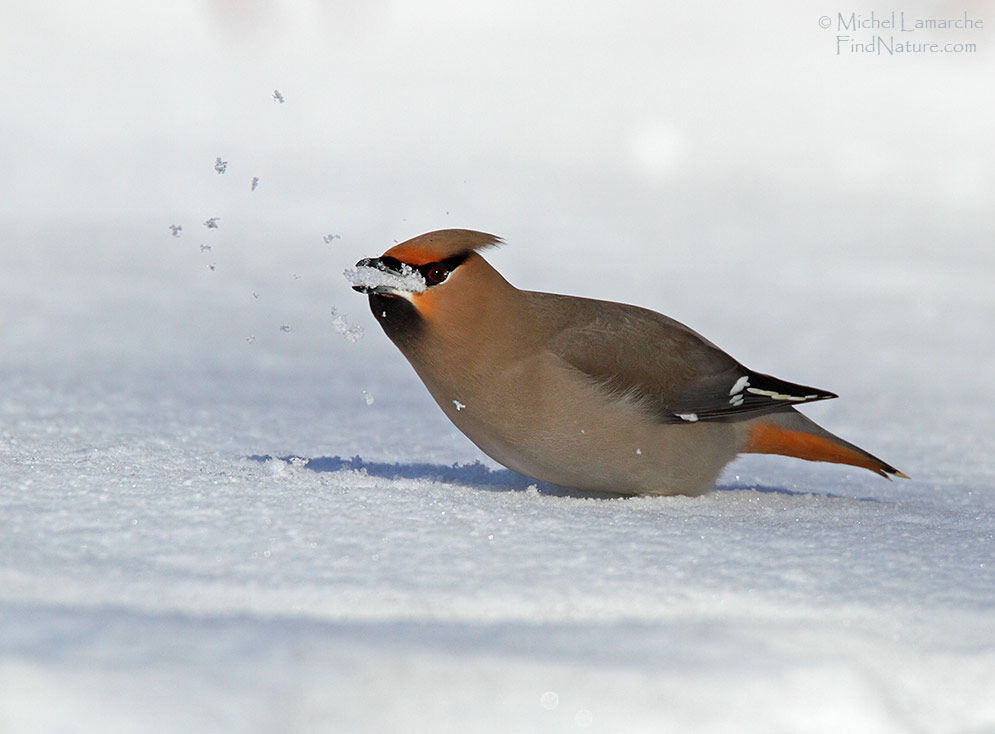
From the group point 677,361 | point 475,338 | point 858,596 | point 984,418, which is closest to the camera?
point 858,596

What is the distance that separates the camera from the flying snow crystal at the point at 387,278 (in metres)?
2.79

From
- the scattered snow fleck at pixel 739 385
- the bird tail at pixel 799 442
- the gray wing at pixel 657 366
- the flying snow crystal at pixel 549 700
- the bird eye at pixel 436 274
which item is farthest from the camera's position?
the bird tail at pixel 799 442

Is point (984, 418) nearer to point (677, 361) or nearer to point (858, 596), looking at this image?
point (677, 361)

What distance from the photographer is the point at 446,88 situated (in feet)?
37.9

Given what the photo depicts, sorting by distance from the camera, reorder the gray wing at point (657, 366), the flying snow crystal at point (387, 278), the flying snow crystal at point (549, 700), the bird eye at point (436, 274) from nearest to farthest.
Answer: the flying snow crystal at point (549, 700) → the flying snow crystal at point (387, 278) → the bird eye at point (436, 274) → the gray wing at point (657, 366)

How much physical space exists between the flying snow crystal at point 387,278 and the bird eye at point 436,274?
19 mm

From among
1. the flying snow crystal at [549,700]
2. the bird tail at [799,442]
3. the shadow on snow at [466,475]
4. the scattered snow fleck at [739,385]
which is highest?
the scattered snow fleck at [739,385]

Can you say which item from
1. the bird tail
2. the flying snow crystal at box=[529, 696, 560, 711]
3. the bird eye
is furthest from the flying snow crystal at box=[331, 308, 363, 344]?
the flying snow crystal at box=[529, 696, 560, 711]

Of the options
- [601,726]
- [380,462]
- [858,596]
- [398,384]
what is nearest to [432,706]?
[601,726]

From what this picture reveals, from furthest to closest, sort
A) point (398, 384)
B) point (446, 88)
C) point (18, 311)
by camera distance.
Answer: point (446, 88)
point (18, 311)
point (398, 384)

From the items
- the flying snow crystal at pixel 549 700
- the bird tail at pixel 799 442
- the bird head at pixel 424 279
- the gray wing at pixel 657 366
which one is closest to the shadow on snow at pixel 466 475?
the bird tail at pixel 799 442

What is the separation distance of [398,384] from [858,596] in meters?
3.61

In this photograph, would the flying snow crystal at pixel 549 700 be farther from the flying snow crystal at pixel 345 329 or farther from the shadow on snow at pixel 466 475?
the flying snow crystal at pixel 345 329

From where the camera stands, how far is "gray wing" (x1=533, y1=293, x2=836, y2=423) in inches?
120
